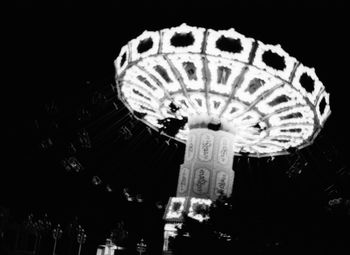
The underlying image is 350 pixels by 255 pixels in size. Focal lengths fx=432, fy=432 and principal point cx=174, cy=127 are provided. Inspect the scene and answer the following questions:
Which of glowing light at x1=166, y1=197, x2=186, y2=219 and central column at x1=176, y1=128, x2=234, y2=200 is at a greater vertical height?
central column at x1=176, y1=128, x2=234, y2=200

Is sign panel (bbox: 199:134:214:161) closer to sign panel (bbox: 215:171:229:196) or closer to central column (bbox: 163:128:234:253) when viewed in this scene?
central column (bbox: 163:128:234:253)

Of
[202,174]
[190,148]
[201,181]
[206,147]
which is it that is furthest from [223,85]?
[201,181]

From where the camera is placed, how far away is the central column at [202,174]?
56.6 feet

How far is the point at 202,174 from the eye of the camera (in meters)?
17.7

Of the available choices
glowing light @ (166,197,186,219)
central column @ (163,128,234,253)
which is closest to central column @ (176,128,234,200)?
central column @ (163,128,234,253)

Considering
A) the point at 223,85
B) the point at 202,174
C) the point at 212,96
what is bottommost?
the point at 202,174

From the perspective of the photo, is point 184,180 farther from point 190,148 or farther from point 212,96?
point 212,96

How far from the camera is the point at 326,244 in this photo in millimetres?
10891

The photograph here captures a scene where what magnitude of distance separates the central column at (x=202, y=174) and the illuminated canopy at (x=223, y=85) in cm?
64

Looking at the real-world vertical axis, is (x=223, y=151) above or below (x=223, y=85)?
below

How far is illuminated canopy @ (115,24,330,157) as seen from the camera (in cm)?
1527

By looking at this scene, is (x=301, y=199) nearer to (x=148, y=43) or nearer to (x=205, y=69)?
(x=205, y=69)

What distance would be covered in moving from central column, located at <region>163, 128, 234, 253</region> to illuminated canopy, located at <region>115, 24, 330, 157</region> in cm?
64

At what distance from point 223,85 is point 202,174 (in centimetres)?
374
